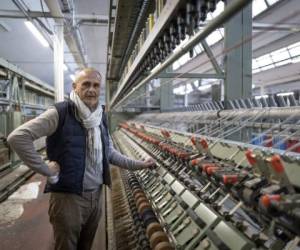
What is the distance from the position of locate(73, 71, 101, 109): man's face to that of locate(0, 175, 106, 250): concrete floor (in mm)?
1261

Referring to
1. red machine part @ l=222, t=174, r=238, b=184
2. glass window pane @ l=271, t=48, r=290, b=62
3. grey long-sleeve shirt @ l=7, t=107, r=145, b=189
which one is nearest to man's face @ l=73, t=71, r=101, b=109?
grey long-sleeve shirt @ l=7, t=107, r=145, b=189

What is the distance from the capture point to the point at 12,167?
17.8ft

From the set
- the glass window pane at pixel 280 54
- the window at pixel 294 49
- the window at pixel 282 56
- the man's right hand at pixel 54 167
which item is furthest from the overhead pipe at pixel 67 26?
the glass window pane at pixel 280 54

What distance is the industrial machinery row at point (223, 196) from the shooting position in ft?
2.84

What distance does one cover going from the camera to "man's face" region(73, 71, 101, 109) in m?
1.70

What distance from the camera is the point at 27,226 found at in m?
3.06

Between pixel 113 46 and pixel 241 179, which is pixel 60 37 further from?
pixel 241 179

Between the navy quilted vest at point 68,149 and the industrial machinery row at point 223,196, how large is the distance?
0.41 meters

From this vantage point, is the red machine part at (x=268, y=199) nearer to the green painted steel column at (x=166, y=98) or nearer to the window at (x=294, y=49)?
the green painted steel column at (x=166, y=98)

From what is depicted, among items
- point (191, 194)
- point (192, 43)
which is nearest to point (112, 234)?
point (191, 194)

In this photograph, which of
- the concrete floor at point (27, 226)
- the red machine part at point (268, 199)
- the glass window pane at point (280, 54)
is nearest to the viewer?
the red machine part at point (268, 199)

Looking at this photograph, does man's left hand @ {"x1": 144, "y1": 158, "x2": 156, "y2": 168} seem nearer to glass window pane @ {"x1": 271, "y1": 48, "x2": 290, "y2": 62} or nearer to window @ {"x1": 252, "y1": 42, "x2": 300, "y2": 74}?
window @ {"x1": 252, "y1": 42, "x2": 300, "y2": 74}

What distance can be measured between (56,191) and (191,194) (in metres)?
0.71

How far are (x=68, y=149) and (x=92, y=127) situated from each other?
0.17 m
